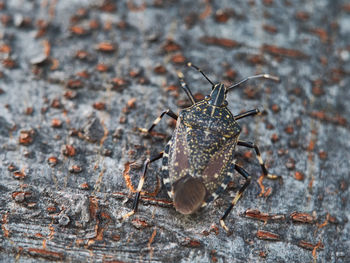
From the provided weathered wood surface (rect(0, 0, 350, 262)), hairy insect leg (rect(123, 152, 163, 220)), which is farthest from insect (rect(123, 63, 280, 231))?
weathered wood surface (rect(0, 0, 350, 262))

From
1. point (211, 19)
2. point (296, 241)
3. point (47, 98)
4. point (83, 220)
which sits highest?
point (211, 19)

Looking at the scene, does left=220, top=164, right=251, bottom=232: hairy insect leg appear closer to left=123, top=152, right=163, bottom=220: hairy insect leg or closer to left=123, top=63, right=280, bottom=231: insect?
left=123, top=63, right=280, bottom=231: insect

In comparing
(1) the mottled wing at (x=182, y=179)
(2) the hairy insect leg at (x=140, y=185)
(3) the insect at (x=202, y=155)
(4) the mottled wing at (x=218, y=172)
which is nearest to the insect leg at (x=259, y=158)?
(3) the insect at (x=202, y=155)

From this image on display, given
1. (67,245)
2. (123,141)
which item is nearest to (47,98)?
(123,141)

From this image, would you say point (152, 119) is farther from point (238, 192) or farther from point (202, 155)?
point (238, 192)

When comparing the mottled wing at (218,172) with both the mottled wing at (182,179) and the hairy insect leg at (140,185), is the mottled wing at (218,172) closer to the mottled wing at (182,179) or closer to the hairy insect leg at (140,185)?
the mottled wing at (182,179)

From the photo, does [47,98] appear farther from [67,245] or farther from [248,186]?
[248,186]
